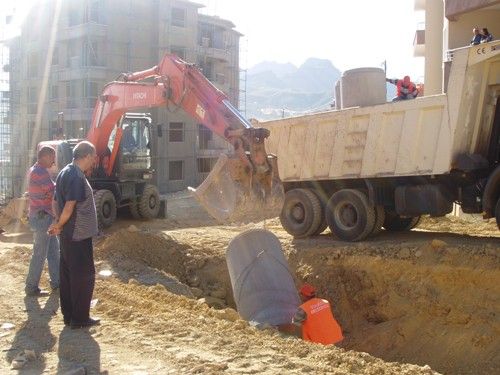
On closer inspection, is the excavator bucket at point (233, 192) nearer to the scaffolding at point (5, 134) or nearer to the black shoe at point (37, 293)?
the black shoe at point (37, 293)

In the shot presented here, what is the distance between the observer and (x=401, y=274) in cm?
946

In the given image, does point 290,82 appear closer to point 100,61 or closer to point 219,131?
point 100,61

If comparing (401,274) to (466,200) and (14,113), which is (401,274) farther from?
(14,113)

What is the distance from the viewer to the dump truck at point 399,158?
31.5 feet

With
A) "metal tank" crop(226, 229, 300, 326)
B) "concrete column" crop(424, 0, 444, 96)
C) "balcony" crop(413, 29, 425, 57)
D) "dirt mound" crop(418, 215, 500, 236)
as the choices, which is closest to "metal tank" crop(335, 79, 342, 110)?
"dirt mound" crop(418, 215, 500, 236)

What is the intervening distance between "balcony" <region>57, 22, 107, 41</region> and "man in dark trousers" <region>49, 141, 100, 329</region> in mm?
25924

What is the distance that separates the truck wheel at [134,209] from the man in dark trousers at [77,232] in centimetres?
970

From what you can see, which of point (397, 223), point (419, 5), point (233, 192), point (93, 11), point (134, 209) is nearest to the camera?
point (233, 192)

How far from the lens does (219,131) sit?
9523 mm

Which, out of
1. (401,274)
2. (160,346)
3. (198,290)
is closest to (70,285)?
(160,346)

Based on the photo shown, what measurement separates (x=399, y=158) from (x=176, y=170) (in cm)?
2274

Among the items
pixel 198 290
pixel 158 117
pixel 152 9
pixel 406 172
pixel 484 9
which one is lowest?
pixel 198 290

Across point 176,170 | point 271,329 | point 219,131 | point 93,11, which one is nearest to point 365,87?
point 219,131

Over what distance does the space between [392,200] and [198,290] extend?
143 inches
